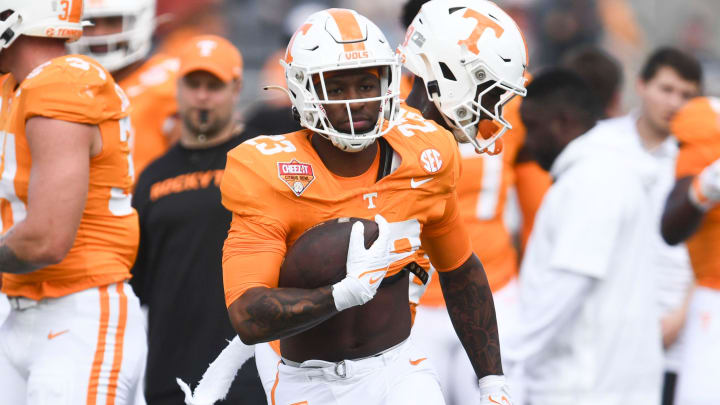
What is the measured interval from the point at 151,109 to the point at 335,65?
3142 mm

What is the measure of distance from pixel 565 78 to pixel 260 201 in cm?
296

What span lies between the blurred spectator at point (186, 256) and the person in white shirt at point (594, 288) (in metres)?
1.41

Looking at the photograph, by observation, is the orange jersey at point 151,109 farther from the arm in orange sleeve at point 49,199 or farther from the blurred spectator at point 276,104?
the arm in orange sleeve at point 49,199

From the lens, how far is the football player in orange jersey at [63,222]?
3758mm

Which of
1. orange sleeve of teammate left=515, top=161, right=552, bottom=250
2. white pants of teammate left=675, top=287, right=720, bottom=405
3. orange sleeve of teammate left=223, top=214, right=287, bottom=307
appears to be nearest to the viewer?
orange sleeve of teammate left=223, top=214, right=287, bottom=307

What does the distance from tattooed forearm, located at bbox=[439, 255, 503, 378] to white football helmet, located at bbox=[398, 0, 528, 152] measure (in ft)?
1.70

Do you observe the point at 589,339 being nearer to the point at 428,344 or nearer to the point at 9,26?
the point at 428,344

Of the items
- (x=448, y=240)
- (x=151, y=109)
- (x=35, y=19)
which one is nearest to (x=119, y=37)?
(x=151, y=109)

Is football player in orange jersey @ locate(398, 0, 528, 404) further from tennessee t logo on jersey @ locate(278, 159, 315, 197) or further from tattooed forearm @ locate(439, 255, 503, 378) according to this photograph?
tennessee t logo on jersey @ locate(278, 159, 315, 197)

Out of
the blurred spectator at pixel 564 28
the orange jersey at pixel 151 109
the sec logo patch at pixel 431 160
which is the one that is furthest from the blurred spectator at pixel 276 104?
the blurred spectator at pixel 564 28

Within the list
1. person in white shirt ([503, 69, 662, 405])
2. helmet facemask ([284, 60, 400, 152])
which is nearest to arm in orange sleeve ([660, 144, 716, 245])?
person in white shirt ([503, 69, 662, 405])

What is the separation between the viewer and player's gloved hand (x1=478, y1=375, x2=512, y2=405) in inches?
146

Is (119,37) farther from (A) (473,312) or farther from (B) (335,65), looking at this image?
(A) (473,312)

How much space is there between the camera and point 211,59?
5.64 m
